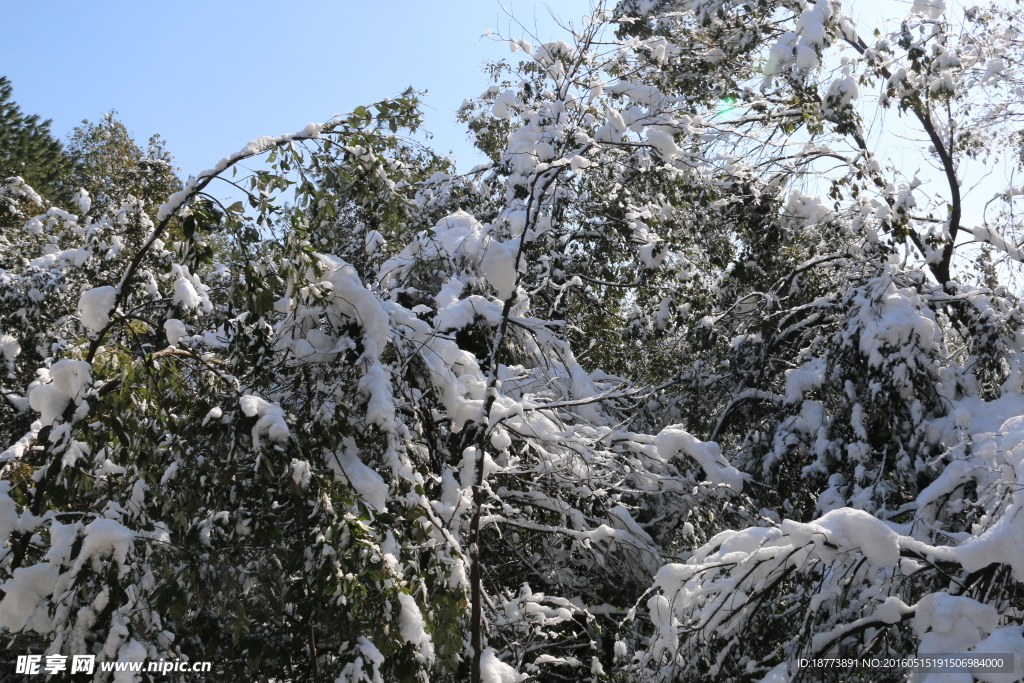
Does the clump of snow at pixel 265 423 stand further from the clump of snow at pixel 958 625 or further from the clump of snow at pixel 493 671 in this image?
the clump of snow at pixel 958 625

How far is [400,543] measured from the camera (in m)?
2.42

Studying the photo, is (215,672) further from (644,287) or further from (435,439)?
(644,287)

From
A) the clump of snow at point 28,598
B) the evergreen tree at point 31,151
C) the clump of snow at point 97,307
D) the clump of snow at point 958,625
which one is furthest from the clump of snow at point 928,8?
the evergreen tree at point 31,151

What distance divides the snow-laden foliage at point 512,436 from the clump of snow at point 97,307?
1cm

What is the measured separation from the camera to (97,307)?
219cm

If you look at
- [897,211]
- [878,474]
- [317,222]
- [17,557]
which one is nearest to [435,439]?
[317,222]

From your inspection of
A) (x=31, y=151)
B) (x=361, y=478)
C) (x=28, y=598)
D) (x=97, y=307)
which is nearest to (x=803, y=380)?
(x=361, y=478)

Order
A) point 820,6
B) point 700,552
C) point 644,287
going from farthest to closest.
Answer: point 644,287 < point 820,6 < point 700,552

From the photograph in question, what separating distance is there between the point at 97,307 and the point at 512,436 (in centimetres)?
192

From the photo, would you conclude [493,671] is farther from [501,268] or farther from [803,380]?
[803,380]

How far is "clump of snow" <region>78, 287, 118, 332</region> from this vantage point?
217cm

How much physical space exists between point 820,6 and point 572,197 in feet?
8.64

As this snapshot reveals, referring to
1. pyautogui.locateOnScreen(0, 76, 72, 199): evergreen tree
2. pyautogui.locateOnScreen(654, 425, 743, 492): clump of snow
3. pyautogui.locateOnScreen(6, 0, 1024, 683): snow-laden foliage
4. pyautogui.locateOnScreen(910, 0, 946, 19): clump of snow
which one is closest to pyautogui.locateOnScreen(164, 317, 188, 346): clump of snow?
pyautogui.locateOnScreen(6, 0, 1024, 683): snow-laden foliage

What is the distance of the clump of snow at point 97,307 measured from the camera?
85.6 inches
